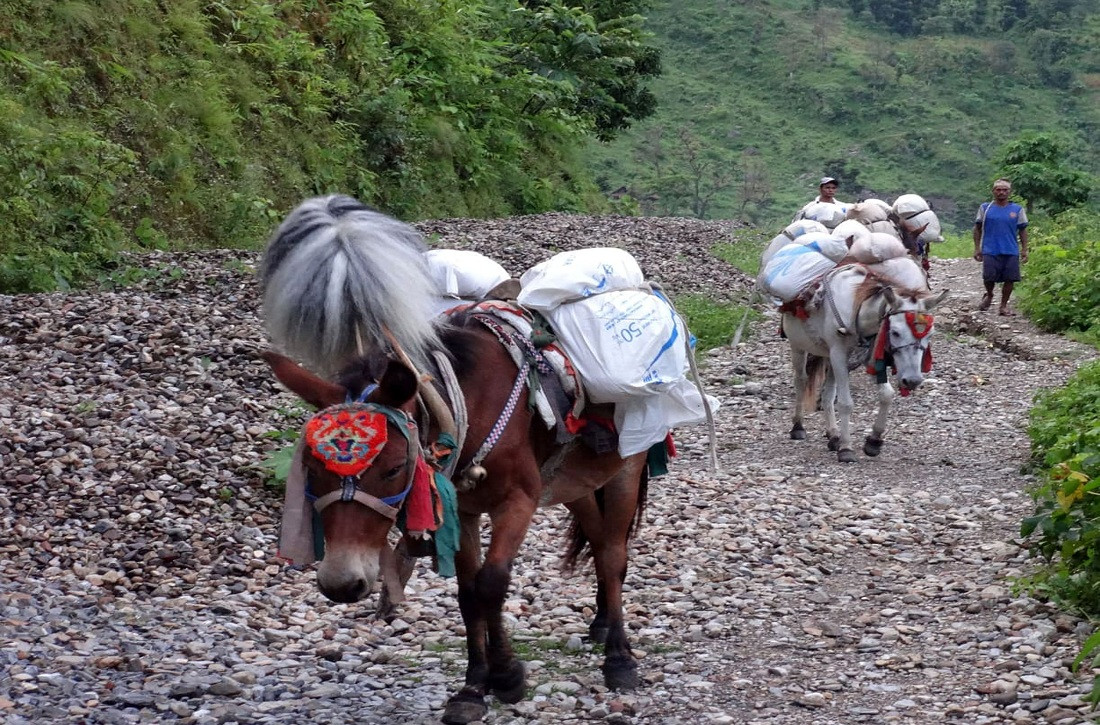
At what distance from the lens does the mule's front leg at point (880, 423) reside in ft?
32.6

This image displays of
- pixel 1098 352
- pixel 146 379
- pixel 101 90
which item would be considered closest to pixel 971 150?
pixel 1098 352

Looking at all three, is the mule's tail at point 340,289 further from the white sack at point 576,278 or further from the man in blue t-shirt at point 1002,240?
the man in blue t-shirt at point 1002,240

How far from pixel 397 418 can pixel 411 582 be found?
2943 millimetres

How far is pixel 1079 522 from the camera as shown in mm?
5746

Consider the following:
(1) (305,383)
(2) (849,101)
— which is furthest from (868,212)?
(2) (849,101)

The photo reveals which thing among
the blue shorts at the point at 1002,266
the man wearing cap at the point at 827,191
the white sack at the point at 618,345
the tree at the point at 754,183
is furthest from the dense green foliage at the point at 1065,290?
the tree at the point at 754,183

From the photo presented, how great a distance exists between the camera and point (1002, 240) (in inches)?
656

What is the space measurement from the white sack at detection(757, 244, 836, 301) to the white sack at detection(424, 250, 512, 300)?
5020 millimetres

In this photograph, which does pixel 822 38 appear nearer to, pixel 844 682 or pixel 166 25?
pixel 166 25

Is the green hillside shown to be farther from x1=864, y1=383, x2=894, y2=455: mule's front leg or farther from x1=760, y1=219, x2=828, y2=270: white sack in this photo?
x1=864, y1=383, x2=894, y2=455: mule's front leg

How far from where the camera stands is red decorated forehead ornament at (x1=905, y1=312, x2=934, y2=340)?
32.0 feet

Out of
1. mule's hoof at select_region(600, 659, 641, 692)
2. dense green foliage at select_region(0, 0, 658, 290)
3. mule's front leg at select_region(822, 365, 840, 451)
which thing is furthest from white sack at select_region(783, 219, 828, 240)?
mule's hoof at select_region(600, 659, 641, 692)

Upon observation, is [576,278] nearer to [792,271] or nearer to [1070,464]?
[1070,464]

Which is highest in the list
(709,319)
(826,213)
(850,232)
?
(850,232)
